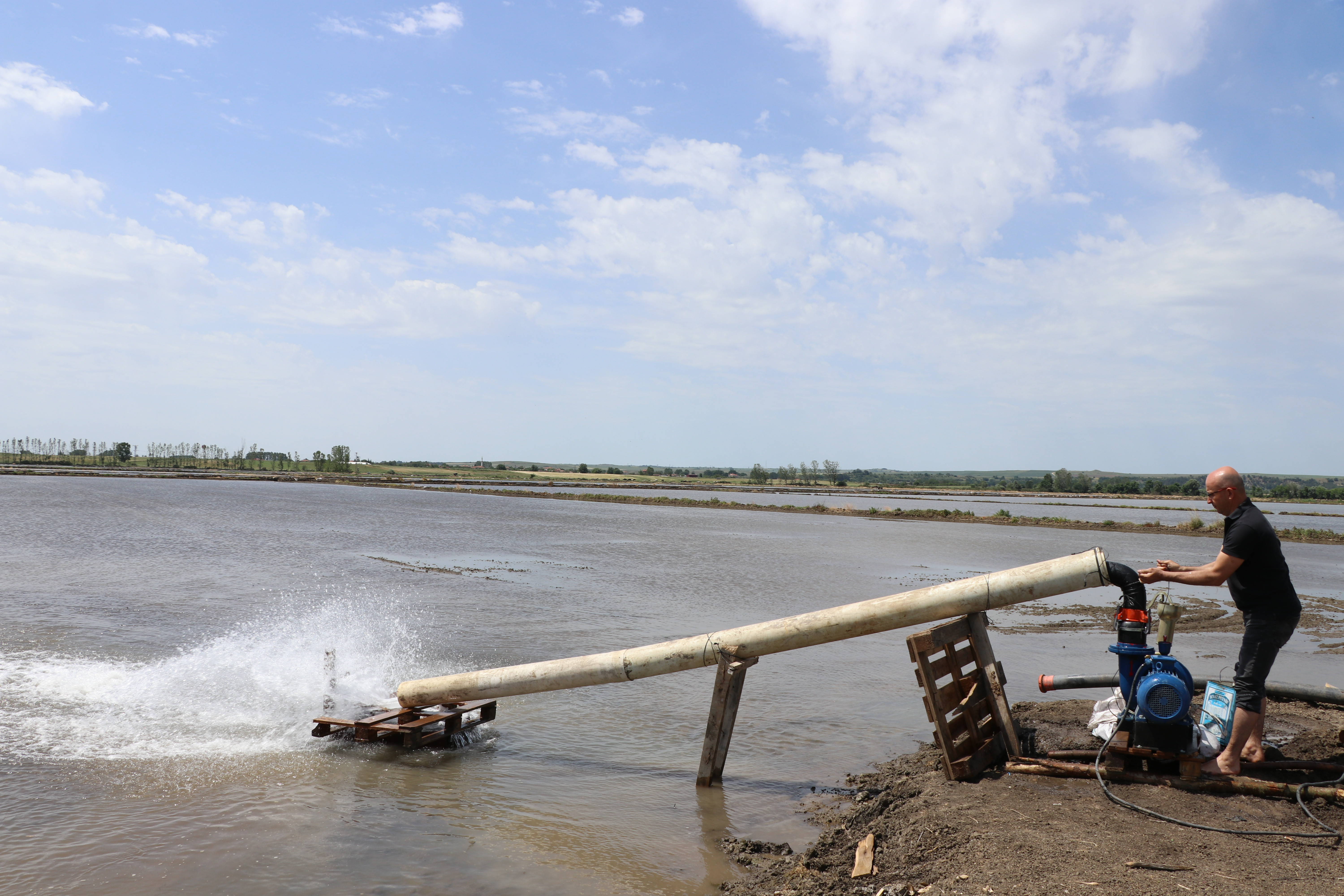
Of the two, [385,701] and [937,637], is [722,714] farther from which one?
[385,701]

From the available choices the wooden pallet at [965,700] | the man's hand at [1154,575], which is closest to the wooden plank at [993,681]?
the wooden pallet at [965,700]

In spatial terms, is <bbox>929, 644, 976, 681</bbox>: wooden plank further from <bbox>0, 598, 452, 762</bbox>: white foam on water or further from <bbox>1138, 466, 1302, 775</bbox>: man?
<bbox>0, 598, 452, 762</bbox>: white foam on water

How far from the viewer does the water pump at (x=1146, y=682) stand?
586 centimetres

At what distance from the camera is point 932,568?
27.8 m

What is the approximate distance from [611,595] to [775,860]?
14.0 meters

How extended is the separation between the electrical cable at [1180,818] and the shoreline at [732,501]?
113ft

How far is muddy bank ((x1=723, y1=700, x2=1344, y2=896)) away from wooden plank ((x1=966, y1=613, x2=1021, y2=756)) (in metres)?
Answer: 0.31

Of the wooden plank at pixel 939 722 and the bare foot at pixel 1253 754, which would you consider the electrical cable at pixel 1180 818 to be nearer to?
the bare foot at pixel 1253 754

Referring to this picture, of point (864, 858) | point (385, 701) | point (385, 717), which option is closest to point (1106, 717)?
point (864, 858)

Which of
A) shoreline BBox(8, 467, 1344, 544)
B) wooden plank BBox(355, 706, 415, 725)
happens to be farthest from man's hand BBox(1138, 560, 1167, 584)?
shoreline BBox(8, 467, 1344, 544)

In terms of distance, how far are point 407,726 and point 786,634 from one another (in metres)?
4.26

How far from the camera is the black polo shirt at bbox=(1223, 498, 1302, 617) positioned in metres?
5.79

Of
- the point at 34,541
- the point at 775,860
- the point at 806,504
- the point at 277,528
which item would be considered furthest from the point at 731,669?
the point at 806,504

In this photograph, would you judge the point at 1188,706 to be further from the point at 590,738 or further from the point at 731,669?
the point at 590,738
